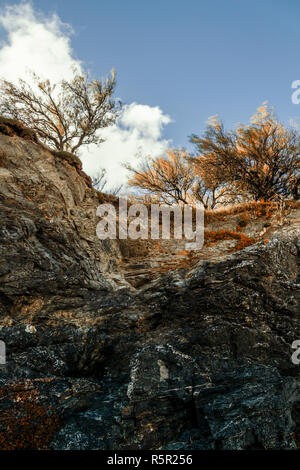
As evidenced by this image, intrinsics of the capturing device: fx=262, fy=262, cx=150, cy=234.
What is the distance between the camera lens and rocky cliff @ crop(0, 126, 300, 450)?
4.71 metres

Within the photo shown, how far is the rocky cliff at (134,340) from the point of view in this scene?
471 centimetres

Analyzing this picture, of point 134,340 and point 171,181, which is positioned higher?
point 171,181

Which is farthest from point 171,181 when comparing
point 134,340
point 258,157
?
point 134,340

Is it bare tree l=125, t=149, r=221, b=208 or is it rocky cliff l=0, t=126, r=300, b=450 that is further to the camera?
bare tree l=125, t=149, r=221, b=208

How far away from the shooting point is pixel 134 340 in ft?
21.6

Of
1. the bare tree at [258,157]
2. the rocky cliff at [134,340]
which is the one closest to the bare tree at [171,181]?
the bare tree at [258,157]

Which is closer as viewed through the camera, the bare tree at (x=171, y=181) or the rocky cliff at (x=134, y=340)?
the rocky cliff at (x=134, y=340)

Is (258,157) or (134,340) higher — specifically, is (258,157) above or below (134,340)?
above

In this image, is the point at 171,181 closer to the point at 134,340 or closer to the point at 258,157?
the point at 258,157

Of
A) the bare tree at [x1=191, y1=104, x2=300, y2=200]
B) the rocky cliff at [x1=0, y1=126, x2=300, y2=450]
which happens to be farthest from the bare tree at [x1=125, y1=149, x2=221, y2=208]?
the rocky cliff at [x1=0, y1=126, x2=300, y2=450]

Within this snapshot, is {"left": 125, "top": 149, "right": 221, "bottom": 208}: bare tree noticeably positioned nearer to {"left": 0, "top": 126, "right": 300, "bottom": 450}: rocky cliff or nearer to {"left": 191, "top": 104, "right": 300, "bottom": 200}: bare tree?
{"left": 191, "top": 104, "right": 300, "bottom": 200}: bare tree

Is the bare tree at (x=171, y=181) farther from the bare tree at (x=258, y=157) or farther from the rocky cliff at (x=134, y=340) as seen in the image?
the rocky cliff at (x=134, y=340)

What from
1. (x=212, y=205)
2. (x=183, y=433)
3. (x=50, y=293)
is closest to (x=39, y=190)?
(x=50, y=293)

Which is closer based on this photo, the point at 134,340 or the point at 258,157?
the point at 134,340
